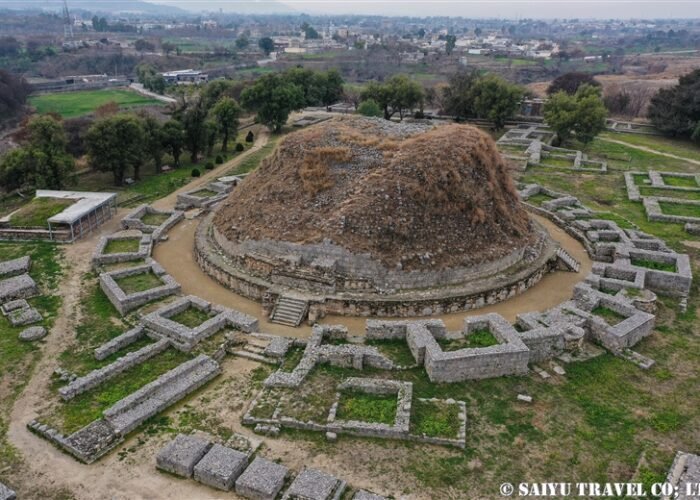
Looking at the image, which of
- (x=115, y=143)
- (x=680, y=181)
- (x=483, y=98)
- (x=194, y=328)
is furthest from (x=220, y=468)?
(x=483, y=98)

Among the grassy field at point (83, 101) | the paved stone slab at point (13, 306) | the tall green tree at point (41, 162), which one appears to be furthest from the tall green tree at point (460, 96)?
the paved stone slab at point (13, 306)

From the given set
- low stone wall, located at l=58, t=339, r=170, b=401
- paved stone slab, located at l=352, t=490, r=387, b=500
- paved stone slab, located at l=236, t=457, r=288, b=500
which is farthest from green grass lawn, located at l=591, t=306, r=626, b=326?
low stone wall, located at l=58, t=339, r=170, b=401

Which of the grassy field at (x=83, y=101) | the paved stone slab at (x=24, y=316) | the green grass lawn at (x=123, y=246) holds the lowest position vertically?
the grassy field at (x=83, y=101)

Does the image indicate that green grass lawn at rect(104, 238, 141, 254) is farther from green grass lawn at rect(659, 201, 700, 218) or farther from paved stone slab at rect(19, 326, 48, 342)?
green grass lawn at rect(659, 201, 700, 218)

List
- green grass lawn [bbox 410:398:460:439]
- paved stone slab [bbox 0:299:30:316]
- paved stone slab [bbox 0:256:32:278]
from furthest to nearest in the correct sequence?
1. paved stone slab [bbox 0:256:32:278]
2. paved stone slab [bbox 0:299:30:316]
3. green grass lawn [bbox 410:398:460:439]

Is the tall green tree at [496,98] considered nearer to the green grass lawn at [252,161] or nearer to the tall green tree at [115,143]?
the green grass lawn at [252,161]

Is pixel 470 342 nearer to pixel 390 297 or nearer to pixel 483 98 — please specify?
pixel 390 297

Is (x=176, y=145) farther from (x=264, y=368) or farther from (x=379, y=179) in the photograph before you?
(x=264, y=368)
